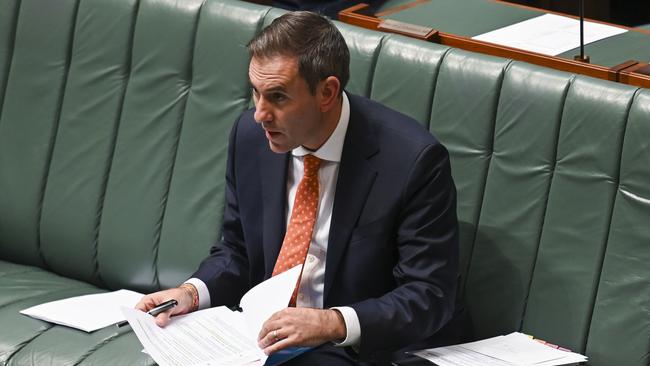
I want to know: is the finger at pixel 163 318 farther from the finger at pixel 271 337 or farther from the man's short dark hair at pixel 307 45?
the man's short dark hair at pixel 307 45

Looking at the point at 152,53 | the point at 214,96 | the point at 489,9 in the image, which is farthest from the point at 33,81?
the point at 489,9

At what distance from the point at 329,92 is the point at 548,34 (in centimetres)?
81

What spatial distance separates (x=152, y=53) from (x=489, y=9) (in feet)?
3.03

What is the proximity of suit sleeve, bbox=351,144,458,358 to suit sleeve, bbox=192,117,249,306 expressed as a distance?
1.25 ft

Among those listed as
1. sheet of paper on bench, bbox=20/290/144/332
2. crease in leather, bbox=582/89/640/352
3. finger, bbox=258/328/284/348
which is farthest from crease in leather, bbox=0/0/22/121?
crease in leather, bbox=582/89/640/352

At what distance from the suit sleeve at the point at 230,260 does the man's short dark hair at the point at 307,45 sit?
1.18ft

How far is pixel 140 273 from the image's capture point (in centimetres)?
316

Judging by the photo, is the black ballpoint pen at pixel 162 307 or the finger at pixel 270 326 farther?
the black ballpoint pen at pixel 162 307

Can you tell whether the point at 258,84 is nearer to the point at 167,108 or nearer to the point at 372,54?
the point at 372,54

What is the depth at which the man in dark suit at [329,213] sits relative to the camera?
242cm

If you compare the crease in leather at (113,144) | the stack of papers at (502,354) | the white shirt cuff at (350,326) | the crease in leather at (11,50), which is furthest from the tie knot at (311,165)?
the crease in leather at (11,50)

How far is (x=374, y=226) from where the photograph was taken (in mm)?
2539

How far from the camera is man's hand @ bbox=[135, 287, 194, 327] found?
2520 mm

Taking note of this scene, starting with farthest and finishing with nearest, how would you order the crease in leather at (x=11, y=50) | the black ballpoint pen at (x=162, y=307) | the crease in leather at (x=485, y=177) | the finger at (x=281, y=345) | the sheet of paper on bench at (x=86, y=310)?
1. the crease in leather at (x=11, y=50)
2. the sheet of paper on bench at (x=86, y=310)
3. the crease in leather at (x=485, y=177)
4. the black ballpoint pen at (x=162, y=307)
5. the finger at (x=281, y=345)
